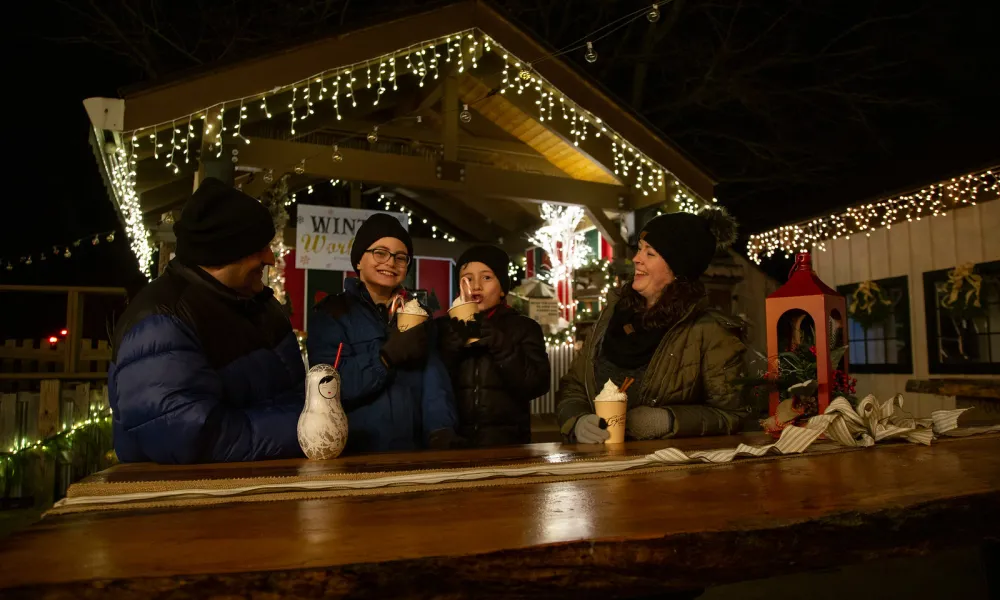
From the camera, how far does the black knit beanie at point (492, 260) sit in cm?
330

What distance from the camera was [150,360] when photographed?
1.75 meters

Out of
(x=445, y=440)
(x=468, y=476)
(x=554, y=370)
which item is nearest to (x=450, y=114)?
(x=554, y=370)

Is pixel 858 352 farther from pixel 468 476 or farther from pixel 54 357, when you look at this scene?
pixel 54 357

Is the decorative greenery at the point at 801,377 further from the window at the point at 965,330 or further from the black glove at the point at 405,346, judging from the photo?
the window at the point at 965,330

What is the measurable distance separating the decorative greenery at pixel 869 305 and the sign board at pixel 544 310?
13.9 ft

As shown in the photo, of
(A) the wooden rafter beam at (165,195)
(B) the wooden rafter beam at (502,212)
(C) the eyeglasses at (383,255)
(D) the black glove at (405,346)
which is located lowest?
(D) the black glove at (405,346)

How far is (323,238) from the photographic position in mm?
7781

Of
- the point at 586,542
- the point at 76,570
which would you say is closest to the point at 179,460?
the point at 76,570

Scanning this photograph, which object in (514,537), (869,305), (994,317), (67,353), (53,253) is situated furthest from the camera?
(53,253)

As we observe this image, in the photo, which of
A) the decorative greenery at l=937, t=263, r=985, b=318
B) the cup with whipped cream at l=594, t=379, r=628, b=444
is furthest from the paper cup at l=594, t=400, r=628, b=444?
the decorative greenery at l=937, t=263, r=985, b=318

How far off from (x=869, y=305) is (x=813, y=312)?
25.6 ft

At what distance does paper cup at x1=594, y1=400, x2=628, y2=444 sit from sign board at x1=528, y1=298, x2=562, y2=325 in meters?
6.28

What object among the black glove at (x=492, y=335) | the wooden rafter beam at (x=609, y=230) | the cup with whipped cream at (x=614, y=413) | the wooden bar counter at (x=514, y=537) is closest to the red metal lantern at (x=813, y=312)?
the cup with whipped cream at (x=614, y=413)

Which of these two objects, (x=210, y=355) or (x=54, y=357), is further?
(x=54, y=357)
